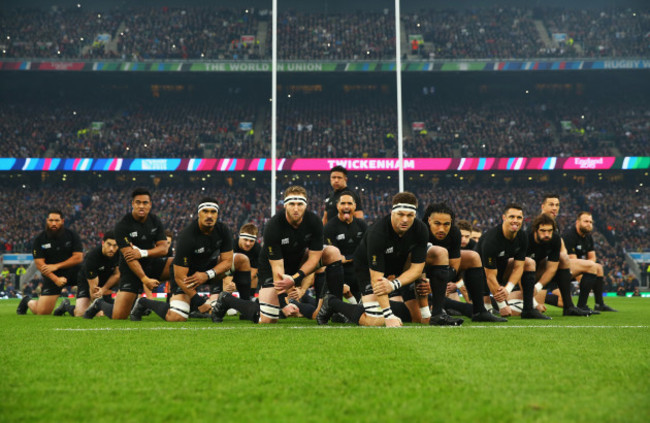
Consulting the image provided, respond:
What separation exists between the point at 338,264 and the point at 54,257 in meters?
5.98

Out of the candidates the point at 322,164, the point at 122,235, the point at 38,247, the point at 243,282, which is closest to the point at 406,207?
the point at 243,282

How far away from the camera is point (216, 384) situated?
11.5 feet

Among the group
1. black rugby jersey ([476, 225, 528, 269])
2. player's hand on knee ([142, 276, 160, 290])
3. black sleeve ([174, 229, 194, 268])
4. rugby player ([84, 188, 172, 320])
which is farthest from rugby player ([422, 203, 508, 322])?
rugby player ([84, 188, 172, 320])

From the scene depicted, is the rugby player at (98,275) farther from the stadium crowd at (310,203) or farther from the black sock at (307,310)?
the stadium crowd at (310,203)

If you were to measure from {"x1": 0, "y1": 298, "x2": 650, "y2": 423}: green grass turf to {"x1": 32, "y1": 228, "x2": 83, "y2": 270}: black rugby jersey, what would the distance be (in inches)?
219

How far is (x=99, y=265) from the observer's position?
36.8ft

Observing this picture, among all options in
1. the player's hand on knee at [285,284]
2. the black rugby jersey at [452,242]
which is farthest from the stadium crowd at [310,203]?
the player's hand on knee at [285,284]

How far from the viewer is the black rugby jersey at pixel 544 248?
9.88 metres

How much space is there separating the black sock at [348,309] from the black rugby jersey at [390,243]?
732mm

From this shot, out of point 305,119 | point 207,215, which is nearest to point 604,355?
point 207,215

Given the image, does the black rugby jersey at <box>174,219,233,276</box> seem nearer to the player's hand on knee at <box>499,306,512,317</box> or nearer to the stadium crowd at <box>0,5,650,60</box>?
the player's hand on knee at <box>499,306,512,317</box>

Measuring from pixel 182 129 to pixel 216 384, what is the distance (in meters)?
42.9

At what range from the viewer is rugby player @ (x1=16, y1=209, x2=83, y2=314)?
11.3 meters

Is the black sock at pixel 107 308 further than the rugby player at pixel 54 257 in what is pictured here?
No
